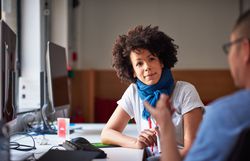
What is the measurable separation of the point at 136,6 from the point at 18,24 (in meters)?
1.85

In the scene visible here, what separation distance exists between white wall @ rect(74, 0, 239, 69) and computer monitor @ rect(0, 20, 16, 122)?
3052 millimetres

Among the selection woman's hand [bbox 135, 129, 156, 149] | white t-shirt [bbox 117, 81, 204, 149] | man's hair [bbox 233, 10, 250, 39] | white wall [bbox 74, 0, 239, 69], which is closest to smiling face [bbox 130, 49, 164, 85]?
white t-shirt [bbox 117, 81, 204, 149]

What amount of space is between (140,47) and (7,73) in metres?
0.71

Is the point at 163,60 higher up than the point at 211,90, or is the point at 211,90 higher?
the point at 163,60

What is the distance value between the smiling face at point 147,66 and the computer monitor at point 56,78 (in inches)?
26.9

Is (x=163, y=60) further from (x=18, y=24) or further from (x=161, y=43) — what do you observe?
(x=18, y=24)

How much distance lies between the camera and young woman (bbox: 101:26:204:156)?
184 centimetres

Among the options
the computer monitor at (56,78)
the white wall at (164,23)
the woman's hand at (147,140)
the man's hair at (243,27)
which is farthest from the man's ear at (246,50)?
the white wall at (164,23)

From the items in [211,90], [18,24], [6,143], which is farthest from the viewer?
[211,90]

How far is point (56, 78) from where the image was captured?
8.54 ft

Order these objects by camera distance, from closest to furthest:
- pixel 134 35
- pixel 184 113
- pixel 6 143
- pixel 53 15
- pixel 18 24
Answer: pixel 6 143 < pixel 184 113 < pixel 134 35 < pixel 18 24 < pixel 53 15

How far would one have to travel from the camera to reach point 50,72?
244 cm

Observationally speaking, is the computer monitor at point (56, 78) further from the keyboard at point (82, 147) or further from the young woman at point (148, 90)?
the keyboard at point (82, 147)

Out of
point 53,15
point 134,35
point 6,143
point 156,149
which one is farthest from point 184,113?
point 53,15
